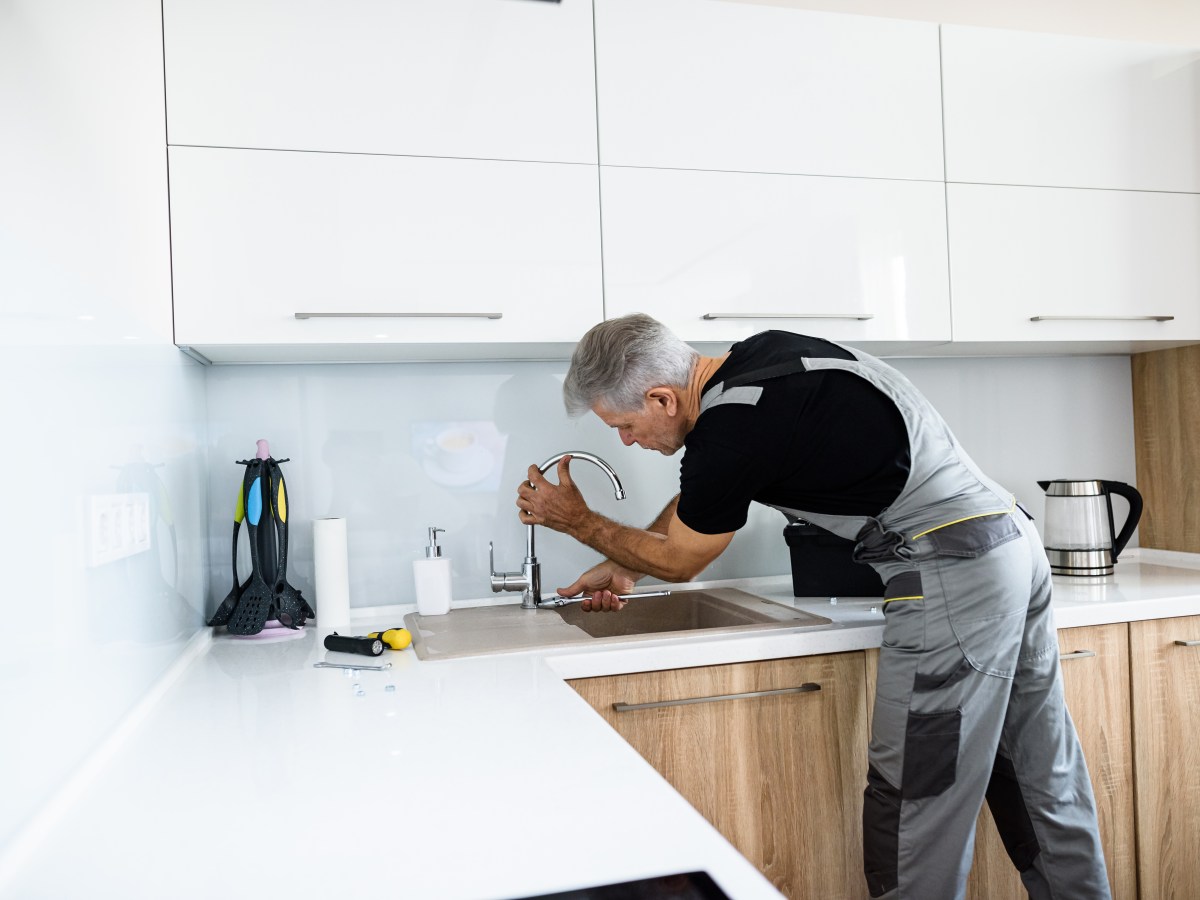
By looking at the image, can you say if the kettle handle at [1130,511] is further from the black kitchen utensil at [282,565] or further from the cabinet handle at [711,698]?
the black kitchen utensil at [282,565]

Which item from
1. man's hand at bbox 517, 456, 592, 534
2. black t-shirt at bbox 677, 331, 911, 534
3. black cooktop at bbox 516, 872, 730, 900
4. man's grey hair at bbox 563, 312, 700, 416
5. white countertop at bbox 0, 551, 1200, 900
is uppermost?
man's grey hair at bbox 563, 312, 700, 416

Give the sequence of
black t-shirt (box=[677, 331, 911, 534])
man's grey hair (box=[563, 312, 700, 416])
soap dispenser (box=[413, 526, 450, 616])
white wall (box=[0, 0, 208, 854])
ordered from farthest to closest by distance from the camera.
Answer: soap dispenser (box=[413, 526, 450, 616])
man's grey hair (box=[563, 312, 700, 416])
black t-shirt (box=[677, 331, 911, 534])
white wall (box=[0, 0, 208, 854])

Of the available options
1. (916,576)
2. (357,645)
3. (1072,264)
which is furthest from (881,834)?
(1072,264)

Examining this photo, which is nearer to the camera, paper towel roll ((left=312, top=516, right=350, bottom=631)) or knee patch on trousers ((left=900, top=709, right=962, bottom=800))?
knee patch on trousers ((left=900, top=709, right=962, bottom=800))

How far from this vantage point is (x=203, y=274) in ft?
5.36

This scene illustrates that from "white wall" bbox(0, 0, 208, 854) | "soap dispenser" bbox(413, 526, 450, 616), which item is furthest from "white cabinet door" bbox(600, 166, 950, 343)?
"white wall" bbox(0, 0, 208, 854)

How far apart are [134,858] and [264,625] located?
3.48ft

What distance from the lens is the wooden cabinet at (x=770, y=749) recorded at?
157 cm

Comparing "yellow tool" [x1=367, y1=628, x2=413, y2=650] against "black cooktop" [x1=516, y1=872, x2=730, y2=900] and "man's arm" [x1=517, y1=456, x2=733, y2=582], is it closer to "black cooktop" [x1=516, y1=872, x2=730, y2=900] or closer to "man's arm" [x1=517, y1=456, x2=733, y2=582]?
"man's arm" [x1=517, y1=456, x2=733, y2=582]

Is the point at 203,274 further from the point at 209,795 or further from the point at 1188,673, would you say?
the point at 1188,673

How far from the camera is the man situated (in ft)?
4.90

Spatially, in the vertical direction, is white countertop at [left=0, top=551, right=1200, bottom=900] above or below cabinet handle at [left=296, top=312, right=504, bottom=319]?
below

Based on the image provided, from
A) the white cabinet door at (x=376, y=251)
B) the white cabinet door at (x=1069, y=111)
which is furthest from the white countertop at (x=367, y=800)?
the white cabinet door at (x=1069, y=111)

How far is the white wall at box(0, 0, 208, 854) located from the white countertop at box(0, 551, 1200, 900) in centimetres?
7
